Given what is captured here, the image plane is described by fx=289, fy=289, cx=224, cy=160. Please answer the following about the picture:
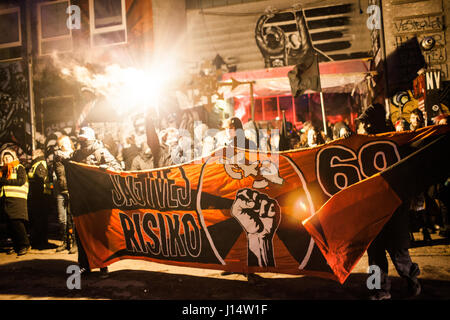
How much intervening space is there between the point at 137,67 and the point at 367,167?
1184 cm

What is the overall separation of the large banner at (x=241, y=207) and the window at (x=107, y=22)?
10655 millimetres

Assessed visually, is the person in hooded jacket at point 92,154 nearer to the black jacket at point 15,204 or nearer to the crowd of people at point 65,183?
the crowd of people at point 65,183

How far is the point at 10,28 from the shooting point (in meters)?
14.0

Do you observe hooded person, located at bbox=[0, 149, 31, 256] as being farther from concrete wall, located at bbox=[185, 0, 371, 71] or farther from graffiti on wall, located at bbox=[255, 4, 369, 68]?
graffiti on wall, located at bbox=[255, 4, 369, 68]

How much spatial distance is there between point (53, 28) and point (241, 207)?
14.7m

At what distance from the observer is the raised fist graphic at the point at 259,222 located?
12.2ft

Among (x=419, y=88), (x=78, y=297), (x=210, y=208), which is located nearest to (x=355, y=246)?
(x=210, y=208)

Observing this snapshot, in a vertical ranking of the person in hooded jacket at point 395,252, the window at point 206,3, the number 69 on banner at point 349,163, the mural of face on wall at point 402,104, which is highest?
the window at point 206,3

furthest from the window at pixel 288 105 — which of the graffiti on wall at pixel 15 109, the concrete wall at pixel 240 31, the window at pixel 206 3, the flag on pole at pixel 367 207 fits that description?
the graffiti on wall at pixel 15 109

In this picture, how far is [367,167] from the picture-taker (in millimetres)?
3412

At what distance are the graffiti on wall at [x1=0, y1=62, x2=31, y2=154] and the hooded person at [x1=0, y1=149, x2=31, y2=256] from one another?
25.9 ft

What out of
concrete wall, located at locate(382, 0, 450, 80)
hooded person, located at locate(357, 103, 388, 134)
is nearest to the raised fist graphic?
hooded person, located at locate(357, 103, 388, 134)

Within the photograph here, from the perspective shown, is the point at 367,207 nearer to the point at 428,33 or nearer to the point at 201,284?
the point at 201,284

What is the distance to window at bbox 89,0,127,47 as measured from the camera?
13344mm
